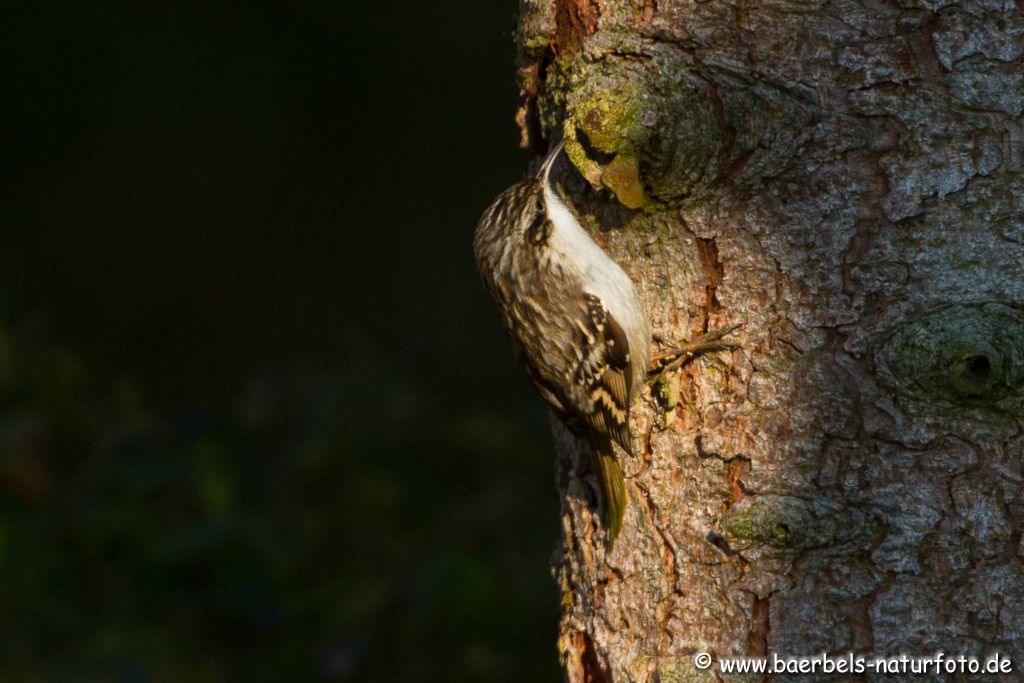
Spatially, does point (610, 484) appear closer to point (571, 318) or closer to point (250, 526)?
point (571, 318)

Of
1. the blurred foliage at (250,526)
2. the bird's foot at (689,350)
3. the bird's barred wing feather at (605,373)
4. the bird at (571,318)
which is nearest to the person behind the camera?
the bird's foot at (689,350)

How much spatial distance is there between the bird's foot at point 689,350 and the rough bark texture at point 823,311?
0.03 meters

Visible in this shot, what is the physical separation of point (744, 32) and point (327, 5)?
5.10 metres

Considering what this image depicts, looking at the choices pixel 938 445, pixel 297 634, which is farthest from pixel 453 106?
pixel 938 445

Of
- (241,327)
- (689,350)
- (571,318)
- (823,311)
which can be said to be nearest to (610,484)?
(689,350)

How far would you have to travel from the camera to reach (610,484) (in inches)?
83.6

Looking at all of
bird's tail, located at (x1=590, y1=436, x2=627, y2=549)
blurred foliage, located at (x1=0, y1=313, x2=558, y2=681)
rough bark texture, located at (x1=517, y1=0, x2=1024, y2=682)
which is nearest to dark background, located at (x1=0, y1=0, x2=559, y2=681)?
blurred foliage, located at (x1=0, y1=313, x2=558, y2=681)

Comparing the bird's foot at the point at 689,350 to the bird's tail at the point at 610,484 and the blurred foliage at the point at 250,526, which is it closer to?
the bird's tail at the point at 610,484

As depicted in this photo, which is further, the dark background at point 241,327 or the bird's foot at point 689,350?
the dark background at point 241,327

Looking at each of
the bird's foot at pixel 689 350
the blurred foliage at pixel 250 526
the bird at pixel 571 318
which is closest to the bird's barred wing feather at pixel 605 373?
the bird at pixel 571 318

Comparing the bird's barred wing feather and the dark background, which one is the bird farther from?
the dark background

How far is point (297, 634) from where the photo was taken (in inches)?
152

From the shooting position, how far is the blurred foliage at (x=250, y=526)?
3857mm

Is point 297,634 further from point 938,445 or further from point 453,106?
point 453,106
